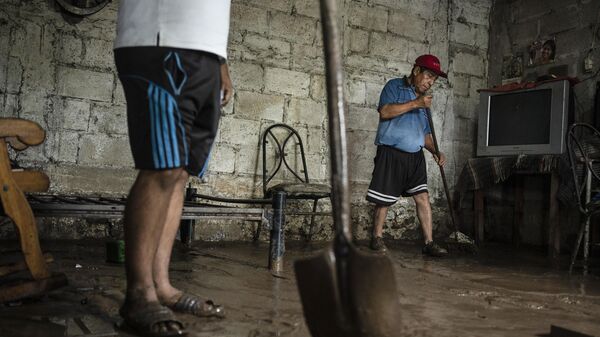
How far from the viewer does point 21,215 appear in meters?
2.00

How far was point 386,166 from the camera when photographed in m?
4.29

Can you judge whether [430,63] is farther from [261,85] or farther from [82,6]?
[82,6]

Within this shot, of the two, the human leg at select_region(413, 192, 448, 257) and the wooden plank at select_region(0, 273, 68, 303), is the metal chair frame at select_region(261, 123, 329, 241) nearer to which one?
the human leg at select_region(413, 192, 448, 257)

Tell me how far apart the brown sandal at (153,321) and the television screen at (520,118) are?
3826mm

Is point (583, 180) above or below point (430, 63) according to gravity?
below

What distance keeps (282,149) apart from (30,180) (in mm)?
3013

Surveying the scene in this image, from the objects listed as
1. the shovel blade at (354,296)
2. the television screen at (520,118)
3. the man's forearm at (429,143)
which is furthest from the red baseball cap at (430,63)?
the shovel blade at (354,296)

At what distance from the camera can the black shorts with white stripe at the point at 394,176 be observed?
4.28m

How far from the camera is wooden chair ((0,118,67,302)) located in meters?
1.94

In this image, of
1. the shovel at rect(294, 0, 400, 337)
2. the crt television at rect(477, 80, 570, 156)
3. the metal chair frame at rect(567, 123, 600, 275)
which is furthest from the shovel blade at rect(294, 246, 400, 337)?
the crt television at rect(477, 80, 570, 156)

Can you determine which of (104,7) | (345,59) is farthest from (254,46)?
(104,7)

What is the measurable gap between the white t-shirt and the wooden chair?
55 cm

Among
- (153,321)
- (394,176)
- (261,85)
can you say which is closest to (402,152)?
(394,176)

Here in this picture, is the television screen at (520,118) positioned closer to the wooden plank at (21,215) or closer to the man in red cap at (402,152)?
the man in red cap at (402,152)
